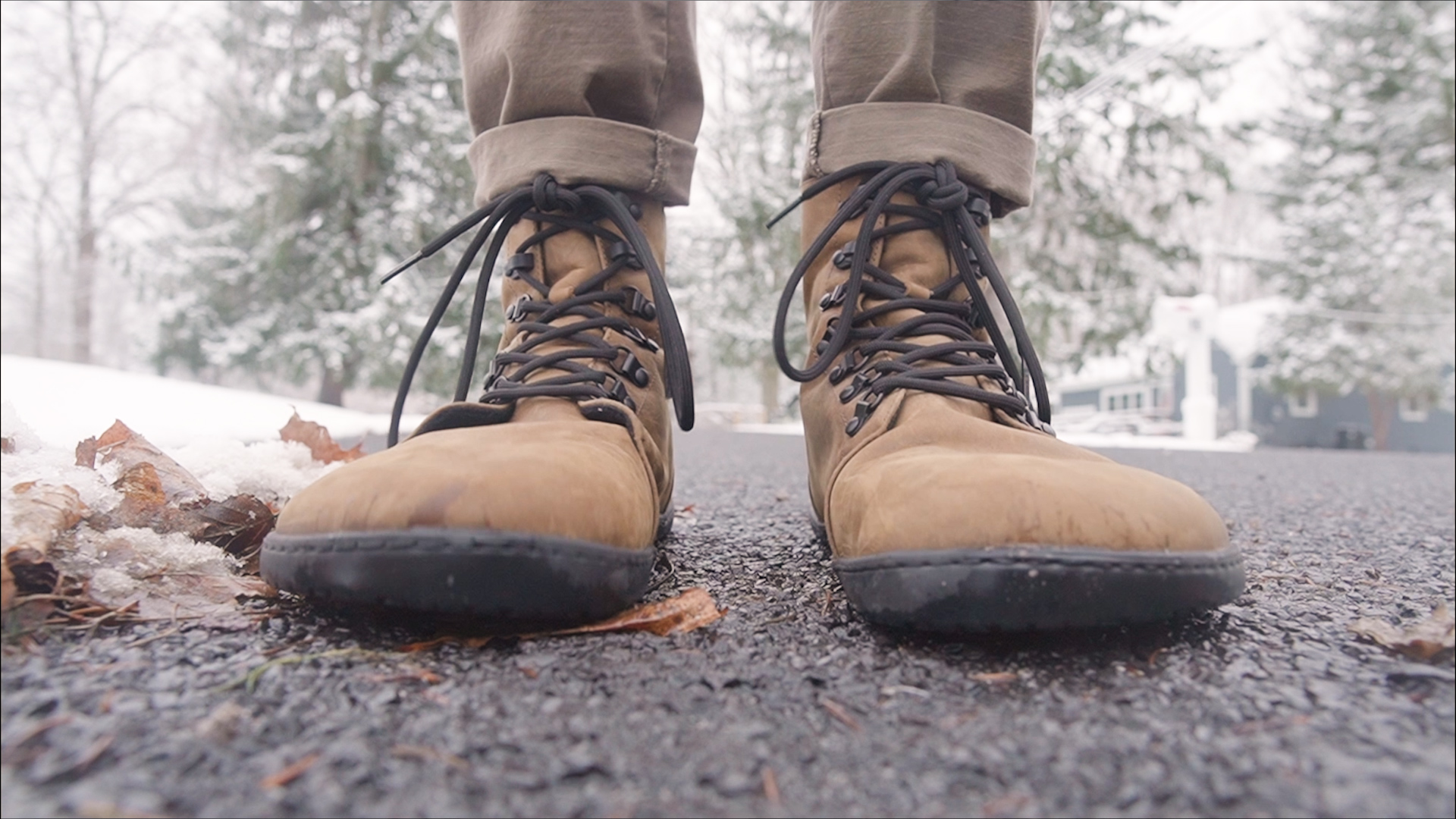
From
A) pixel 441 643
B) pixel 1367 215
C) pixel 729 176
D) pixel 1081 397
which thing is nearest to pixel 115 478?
pixel 441 643

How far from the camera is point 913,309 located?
2.55 feet

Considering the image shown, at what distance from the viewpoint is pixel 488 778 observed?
1.12ft

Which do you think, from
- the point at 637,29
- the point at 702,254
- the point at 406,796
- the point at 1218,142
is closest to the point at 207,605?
the point at 406,796

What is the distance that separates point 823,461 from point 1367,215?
1217cm

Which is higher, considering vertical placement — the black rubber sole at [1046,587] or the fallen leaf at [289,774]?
the black rubber sole at [1046,587]

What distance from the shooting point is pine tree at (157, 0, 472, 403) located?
18.3ft

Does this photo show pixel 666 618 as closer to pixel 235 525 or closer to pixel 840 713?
pixel 840 713

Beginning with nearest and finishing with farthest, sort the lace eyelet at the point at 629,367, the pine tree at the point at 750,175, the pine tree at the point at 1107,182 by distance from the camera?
the lace eyelet at the point at 629,367 → the pine tree at the point at 1107,182 → the pine tree at the point at 750,175

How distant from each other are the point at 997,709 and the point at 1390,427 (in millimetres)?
16140

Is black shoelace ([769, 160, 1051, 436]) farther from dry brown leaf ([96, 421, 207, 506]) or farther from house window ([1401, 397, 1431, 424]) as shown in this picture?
house window ([1401, 397, 1431, 424])

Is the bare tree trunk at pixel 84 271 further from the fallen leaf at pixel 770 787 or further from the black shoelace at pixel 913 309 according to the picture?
the fallen leaf at pixel 770 787

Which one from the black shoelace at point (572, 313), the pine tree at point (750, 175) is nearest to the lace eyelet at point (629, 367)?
the black shoelace at point (572, 313)

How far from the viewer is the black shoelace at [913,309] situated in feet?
2.40

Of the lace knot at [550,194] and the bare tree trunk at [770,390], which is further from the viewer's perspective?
the bare tree trunk at [770,390]
